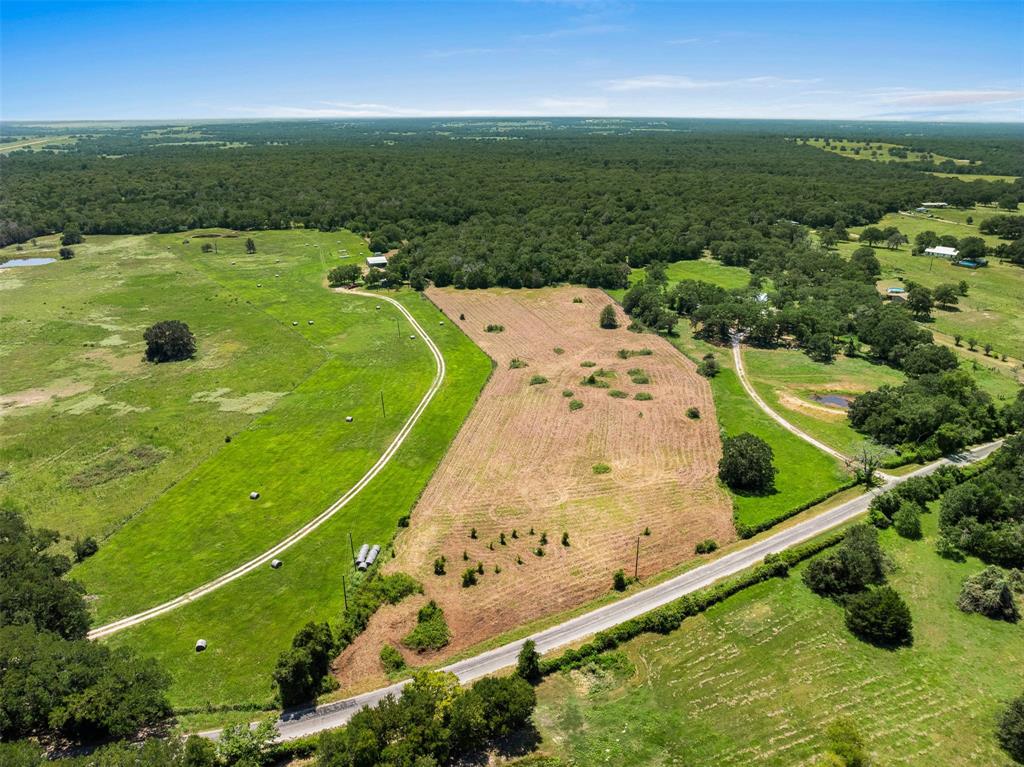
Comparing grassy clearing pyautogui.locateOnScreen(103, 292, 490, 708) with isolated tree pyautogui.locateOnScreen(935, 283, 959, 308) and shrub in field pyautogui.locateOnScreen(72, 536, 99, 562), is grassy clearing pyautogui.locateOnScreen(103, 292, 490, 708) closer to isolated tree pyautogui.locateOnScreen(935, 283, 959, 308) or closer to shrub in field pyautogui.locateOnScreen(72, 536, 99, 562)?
shrub in field pyautogui.locateOnScreen(72, 536, 99, 562)

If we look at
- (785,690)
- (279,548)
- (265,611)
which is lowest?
(785,690)

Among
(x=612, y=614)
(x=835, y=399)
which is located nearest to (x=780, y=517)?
(x=612, y=614)

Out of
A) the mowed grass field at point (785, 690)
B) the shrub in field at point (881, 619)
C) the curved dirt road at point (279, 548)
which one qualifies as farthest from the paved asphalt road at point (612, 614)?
the curved dirt road at point (279, 548)

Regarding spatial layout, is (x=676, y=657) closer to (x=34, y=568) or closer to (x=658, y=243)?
(x=34, y=568)

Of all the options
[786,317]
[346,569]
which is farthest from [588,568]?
[786,317]

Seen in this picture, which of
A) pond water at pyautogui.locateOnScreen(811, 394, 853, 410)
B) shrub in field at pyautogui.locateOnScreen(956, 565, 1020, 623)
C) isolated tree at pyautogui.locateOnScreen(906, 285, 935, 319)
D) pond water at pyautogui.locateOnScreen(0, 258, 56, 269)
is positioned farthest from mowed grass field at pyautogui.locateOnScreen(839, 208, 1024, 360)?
pond water at pyautogui.locateOnScreen(0, 258, 56, 269)

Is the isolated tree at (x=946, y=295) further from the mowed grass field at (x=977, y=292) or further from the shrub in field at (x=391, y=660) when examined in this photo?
the shrub in field at (x=391, y=660)

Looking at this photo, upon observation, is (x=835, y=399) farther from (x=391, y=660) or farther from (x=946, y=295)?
(x=391, y=660)
